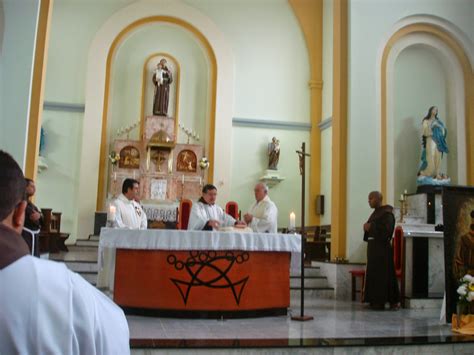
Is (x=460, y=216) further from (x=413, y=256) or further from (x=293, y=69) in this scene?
(x=293, y=69)

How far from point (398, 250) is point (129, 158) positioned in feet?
25.2

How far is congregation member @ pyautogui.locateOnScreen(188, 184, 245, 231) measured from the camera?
6770mm

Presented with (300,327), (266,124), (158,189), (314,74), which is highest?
(314,74)

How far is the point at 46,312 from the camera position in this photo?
1.29 metres

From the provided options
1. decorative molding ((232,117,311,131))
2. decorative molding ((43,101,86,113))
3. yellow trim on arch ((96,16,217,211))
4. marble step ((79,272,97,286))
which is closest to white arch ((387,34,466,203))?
decorative molding ((232,117,311,131))

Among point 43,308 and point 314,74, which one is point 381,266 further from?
point 314,74

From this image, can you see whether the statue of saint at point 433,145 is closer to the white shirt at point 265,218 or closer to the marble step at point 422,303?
the marble step at point 422,303

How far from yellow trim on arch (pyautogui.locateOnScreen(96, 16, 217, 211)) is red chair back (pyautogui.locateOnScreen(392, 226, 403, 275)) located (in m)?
6.50

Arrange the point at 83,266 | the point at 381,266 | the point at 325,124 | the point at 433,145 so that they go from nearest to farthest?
the point at 381,266, the point at 83,266, the point at 433,145, the point at 325,124

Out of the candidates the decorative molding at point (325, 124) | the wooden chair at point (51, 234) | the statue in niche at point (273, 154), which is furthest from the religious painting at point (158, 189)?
the decorative molding at point (325, 124)

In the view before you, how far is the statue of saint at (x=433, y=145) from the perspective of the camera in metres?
10.5

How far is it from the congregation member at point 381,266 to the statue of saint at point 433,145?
10.8 feet

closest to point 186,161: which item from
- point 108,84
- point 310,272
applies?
point 108,84

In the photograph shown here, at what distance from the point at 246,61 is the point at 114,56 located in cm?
354
